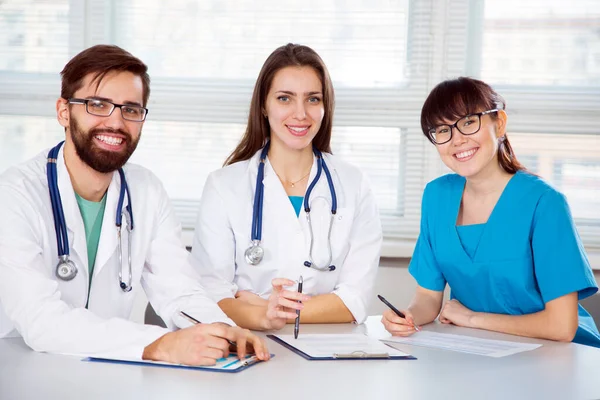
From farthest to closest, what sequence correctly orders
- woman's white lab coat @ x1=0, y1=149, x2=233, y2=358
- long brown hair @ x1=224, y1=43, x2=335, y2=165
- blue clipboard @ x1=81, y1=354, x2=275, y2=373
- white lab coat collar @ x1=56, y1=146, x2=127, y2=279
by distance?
long brown hair @ x1=224, y1=43, x2=335, y2=165 < white lab coat collar @ x1=56, y1=146, x2=127, y2=279 < woman's white lab coat @ x1=0, y1=149, x2=233, y2=358 < blue clipboard @ x1=81, y1=354, x2=275, y2=373

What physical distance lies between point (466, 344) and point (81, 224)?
101 centimetres

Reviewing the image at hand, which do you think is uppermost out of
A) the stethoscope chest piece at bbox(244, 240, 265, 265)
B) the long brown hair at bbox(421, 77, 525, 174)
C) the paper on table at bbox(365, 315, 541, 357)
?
the long brown hair at bbox(421, 77, 525, 174)

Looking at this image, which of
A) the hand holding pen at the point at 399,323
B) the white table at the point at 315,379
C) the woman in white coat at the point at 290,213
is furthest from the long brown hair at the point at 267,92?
the white table at the point at 315,379

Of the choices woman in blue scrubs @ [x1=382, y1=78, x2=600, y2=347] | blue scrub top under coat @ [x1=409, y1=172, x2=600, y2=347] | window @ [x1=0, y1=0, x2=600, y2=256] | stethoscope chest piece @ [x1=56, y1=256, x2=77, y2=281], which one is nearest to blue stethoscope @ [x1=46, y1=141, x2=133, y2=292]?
stethoscope chest piece @ [x1=56, y1=256, x2=77, y2=281]

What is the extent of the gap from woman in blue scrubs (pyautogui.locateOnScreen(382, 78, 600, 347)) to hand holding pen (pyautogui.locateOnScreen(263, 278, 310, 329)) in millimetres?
277

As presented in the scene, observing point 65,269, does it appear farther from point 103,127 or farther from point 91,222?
point 103,127

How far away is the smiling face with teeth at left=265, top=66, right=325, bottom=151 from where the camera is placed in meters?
2.32

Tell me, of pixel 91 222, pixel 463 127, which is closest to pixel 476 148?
pixel 463 127

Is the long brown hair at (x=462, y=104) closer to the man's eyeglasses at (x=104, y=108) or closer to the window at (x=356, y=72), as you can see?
the man's eyeglasses at (x=104, y=108)

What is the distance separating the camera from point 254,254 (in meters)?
2.20

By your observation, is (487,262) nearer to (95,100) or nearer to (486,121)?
(486,121)

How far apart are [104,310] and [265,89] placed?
89cm

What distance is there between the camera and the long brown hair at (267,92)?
2355mm

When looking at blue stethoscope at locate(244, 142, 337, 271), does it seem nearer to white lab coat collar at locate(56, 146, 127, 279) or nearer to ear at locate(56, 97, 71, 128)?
white lab coat collar at locate(56, 146, 127, 279)
